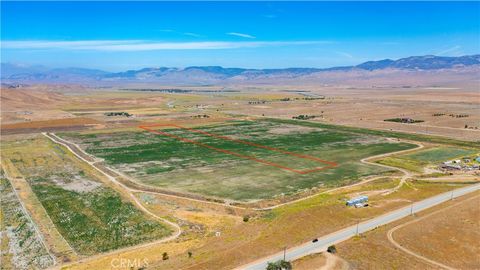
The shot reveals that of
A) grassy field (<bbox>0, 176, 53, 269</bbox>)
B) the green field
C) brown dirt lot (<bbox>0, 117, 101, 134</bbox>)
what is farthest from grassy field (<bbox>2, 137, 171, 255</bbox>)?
the green field

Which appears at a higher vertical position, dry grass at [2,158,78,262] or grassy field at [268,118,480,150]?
grassy field at [268,118,480,150]

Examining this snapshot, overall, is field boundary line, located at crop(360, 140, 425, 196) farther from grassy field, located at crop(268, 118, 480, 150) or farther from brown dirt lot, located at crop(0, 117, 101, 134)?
brown dirt lot, located at crop(0, 117, 101, 134)

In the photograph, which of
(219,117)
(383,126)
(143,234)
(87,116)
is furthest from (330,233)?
(87,116)

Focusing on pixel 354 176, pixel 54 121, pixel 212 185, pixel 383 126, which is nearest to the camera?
pixel 212 185

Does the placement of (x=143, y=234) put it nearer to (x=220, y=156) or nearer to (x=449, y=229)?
(x=449, y=229)

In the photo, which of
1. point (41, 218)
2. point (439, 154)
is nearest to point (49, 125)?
point (41, 218)

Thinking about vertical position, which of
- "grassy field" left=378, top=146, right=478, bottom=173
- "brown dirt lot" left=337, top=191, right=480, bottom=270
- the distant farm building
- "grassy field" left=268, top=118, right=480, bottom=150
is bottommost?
"brown dirt lot" left=337, top=191, right=480, bottom=270

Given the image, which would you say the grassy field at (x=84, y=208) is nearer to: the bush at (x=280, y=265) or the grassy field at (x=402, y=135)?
the bush at (x=280, y=265)
